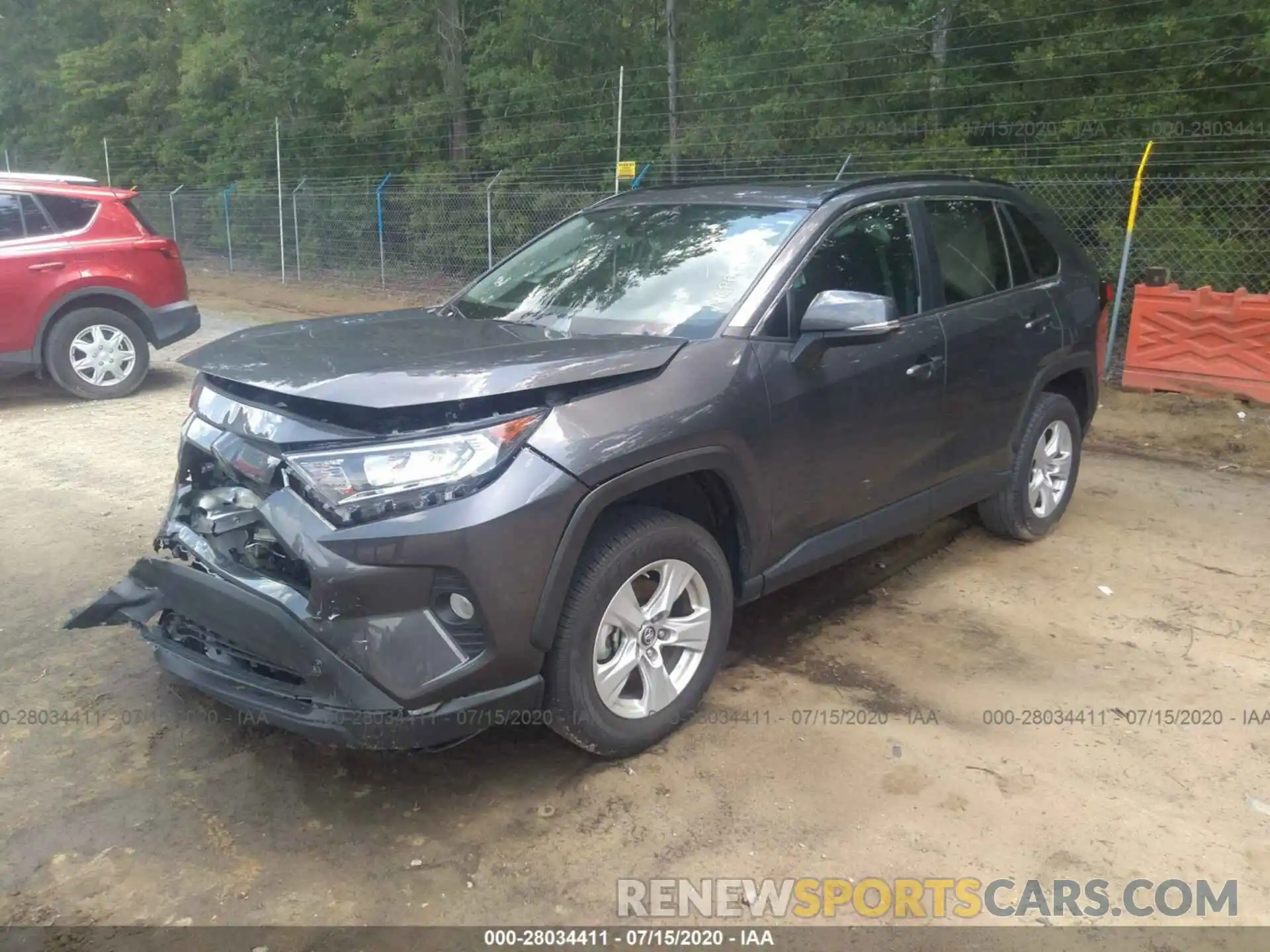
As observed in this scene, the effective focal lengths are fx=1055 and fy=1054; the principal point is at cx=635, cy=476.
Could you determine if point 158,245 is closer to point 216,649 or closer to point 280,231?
point 216,649

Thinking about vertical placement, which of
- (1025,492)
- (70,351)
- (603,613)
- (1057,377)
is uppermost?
(1057,377)

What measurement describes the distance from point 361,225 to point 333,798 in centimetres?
1597

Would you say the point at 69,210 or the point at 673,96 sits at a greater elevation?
the point at 673,96

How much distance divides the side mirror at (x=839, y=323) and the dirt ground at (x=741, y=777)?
1.25 meters

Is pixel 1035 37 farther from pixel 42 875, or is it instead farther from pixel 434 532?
pixel 42 875

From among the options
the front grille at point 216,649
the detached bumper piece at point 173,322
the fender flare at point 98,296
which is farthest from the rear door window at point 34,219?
the front grille at point 216,649

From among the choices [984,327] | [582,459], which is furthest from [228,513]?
[984,327]

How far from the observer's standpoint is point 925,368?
169 inches

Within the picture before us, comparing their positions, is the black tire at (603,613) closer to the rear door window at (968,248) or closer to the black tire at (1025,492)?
the rear door window at (968,248)

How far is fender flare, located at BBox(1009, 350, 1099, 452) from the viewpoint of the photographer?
507cm

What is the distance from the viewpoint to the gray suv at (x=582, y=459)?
9.33 feet

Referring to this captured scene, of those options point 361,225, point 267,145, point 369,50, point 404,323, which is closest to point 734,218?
point 404,323

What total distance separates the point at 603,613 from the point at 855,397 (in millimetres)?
1432

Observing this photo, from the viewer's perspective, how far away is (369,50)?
19797mm
